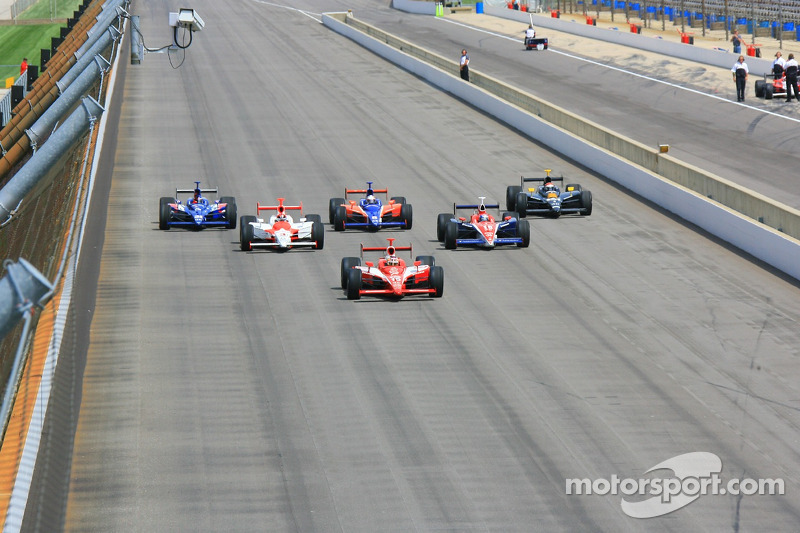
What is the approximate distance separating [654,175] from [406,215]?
792 centimetres

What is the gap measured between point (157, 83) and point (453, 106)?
14081 mm

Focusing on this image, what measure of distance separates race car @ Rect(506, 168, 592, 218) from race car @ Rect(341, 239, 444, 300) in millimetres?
7134

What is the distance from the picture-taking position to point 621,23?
74.9 metres

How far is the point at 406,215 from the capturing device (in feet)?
91.5

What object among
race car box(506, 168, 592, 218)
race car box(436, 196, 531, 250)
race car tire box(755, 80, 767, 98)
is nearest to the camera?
race car box(436, 196, 531, 250)

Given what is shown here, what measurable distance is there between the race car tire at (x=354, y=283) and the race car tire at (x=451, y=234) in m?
4.43

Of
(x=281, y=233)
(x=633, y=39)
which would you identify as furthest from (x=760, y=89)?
(x=281, y=233)

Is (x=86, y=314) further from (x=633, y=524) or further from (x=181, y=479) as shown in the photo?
(x=633, y=524)

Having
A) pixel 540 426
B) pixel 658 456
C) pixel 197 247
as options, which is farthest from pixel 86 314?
pixel 658 456

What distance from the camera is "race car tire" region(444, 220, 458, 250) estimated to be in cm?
2605

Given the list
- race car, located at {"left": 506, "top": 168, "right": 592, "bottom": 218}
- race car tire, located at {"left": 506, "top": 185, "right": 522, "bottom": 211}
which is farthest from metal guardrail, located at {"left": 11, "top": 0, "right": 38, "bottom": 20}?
race car, located at {"left": 506, "top": 168, "right": 592, "bottom": 218}

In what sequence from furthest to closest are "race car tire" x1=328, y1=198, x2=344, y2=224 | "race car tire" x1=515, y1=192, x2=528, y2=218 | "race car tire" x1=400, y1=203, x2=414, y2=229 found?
"race car tire" x1=515, y1=192, x2=528, y2=218
"race car tire" x1=328, y1=198, x2=344, y2=224
"race car tire" x1=400, y1=203, x2=414, y2=229

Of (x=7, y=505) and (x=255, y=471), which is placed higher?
(x=7, y=505)

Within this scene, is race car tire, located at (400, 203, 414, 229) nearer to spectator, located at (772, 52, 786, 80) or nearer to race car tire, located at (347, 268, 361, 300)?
race car tire, located at (347, 268, 361, 300)
